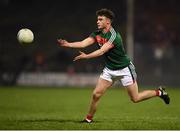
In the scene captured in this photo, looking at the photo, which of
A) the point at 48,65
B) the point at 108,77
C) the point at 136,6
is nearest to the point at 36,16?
the point at 48,65

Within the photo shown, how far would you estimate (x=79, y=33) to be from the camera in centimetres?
3206

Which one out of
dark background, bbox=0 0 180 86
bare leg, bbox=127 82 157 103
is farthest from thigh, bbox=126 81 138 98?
dark background, bbox=0 0 180 86

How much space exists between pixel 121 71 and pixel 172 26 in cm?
2119

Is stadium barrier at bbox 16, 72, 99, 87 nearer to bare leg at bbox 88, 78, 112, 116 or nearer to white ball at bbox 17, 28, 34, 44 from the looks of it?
bare leg at bbox 88, 78, 112, 116

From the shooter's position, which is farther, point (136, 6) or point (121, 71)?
point (136, 6)

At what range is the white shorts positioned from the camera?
461 inches

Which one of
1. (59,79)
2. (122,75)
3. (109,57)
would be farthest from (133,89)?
(59,79)

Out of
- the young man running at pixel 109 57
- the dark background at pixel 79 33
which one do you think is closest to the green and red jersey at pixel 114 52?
the young man running at pixel 109 57

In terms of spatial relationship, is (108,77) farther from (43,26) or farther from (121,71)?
(43,26)

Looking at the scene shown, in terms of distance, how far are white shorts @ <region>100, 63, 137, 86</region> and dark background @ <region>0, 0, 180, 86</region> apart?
61.5 feet

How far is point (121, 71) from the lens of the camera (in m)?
11.8

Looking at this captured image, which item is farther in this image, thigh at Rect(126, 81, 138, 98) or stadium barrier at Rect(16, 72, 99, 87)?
stadium barrier at Rect(16, 72, 99, 87)

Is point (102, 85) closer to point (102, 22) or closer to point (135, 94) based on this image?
point (135, 94)

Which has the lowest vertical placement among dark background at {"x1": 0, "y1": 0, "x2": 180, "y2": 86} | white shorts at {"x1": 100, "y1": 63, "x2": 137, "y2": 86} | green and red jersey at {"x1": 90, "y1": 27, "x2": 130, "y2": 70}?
dark background at {"x1": 0, "y1": 0, "x2": 180, "y2": 86}
